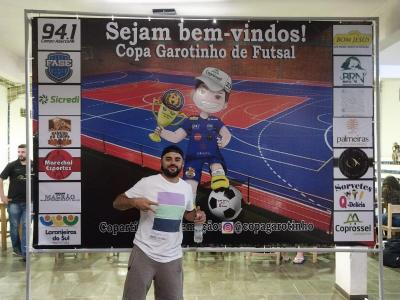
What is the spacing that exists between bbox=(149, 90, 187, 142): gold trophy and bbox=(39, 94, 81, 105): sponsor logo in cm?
52

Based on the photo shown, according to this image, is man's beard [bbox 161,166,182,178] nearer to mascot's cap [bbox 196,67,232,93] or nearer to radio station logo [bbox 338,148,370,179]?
mascot's cap [bbox 196,67,232,93]

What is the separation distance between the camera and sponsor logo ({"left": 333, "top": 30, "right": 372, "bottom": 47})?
2910mm

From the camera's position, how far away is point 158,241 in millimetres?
2678

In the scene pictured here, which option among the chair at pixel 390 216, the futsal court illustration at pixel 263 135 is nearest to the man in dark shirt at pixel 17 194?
the futsal court illustration at pixel 263 135

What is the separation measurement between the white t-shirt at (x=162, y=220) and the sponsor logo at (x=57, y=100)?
0.71 meters

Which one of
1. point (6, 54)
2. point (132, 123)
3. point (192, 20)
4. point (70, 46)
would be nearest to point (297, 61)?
point (192, 20)

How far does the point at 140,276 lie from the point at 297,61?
1.75 metres

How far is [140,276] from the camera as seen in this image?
2664 mm

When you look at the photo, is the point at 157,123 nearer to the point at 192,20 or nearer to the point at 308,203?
the point at 192,20

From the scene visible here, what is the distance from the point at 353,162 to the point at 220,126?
95cm

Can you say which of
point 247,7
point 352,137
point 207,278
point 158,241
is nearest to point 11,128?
point 207,278

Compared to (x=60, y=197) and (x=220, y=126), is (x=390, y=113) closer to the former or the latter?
(x=220, y=126)

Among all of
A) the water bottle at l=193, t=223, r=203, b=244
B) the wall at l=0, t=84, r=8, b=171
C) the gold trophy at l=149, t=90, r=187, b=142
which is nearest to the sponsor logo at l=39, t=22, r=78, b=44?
the gold trophy at l=149, t=90, r=187, b=142

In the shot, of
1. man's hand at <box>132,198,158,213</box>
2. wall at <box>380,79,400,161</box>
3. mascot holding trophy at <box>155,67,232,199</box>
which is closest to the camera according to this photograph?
man's hand at <box>132,198,158,213</box>
